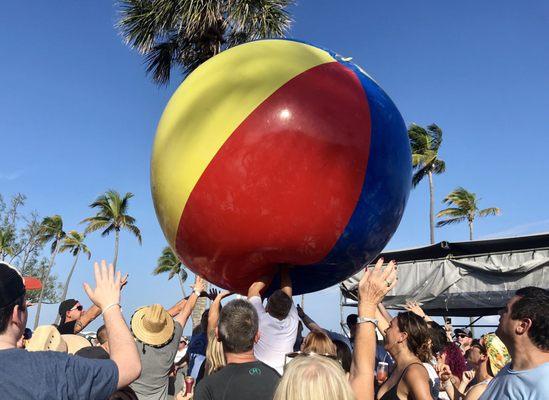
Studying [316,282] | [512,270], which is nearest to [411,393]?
[316,282]

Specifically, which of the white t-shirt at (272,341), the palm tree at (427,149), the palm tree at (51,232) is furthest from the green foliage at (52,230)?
the white t-shirt at (272,341)

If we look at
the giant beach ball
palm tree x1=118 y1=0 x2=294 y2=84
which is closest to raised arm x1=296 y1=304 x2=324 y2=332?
the giant beach ball

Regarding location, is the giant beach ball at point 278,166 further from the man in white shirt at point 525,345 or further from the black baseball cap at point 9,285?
the black baseball cap at point 9,285

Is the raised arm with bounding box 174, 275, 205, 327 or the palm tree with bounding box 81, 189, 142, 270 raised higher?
the palm tree with bounding box 81, 189, 142, 270

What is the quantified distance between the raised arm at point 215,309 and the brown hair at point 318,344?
2.66 ft

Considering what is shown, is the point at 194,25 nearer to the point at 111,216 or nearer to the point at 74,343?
the point at 74,343

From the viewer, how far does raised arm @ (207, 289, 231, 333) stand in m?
3.87

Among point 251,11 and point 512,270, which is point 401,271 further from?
A: point 251,11

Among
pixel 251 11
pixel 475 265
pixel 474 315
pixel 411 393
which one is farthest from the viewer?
pixel 251 11

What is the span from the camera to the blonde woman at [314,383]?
5.21ft

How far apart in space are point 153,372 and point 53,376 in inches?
107

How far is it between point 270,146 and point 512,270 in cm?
602

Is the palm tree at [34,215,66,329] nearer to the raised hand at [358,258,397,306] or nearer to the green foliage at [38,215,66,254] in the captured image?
the green foliage at [38,215,66,254]

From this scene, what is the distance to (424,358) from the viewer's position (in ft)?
10.5
